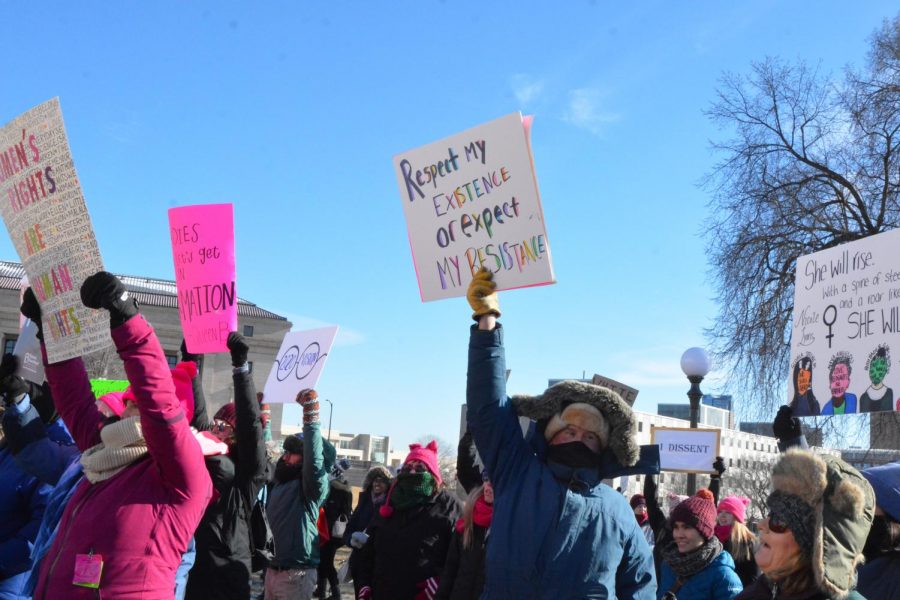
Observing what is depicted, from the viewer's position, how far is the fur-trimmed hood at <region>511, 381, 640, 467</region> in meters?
3.41

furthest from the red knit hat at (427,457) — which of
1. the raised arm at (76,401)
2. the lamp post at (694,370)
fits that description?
the lamp post at (694,370)

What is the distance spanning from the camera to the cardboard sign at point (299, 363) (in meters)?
7.47

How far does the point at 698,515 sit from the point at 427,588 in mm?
1838

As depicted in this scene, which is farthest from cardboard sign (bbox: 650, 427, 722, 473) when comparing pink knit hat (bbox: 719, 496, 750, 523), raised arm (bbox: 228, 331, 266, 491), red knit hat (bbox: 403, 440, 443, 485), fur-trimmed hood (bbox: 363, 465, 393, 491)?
raised arm (bbox: 228, 331, 266, 491)

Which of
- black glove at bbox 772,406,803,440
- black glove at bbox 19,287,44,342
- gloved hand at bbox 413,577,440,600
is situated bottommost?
gloved hand at bbox 413,577,440,600

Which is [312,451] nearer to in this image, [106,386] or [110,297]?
[106,386]

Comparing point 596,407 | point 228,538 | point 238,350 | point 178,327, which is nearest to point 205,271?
point 238,350

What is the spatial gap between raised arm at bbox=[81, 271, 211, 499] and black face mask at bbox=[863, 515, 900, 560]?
269cm

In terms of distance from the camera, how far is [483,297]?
344cm

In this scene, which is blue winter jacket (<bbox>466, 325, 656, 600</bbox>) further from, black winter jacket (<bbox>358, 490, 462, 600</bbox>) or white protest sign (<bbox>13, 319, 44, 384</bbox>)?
white protest sign (<bbox>13, 319, 44, 384</bbox>)

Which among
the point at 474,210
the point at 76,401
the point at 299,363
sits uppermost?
the point at 474,210

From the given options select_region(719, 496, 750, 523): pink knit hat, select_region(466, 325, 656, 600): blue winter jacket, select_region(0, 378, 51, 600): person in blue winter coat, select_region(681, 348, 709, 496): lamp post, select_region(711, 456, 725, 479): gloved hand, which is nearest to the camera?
select_region(466, 325, 656, 600): blue winter jacket

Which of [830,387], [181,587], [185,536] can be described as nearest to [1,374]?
[181,587]

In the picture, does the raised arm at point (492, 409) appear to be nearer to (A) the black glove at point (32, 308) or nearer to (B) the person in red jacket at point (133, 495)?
(B) the person in red jacket at point (133, 495)
